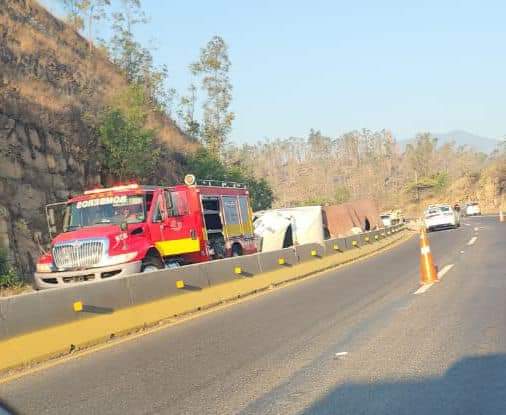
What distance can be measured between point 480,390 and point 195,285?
7218 millimetres

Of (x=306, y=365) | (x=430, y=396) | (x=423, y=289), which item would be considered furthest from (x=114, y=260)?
(x=430, y=396)

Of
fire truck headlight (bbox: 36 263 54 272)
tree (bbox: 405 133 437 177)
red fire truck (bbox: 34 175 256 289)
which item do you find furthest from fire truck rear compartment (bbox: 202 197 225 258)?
tree (bbox: 405 133 437 177)

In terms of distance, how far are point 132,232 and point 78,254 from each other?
1.21 m

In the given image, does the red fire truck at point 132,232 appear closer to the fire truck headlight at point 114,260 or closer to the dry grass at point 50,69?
the fire truck headlight at point 114,260

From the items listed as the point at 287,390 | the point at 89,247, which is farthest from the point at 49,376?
the point at 89,247

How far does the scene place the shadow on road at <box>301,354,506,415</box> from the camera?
16.8ft

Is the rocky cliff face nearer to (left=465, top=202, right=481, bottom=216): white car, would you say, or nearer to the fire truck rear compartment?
the fire truck rear compartment

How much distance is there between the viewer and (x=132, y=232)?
45.5ft

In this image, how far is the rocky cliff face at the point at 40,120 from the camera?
21.2 m

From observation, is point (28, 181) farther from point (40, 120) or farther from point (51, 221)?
point (51, 221)

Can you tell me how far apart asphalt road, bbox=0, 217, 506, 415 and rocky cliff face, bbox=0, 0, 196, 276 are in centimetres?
1180

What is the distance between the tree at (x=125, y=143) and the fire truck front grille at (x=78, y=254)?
526 inches

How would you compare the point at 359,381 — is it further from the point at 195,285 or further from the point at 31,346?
the point at 195,285

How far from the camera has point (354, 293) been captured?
13047 mm
